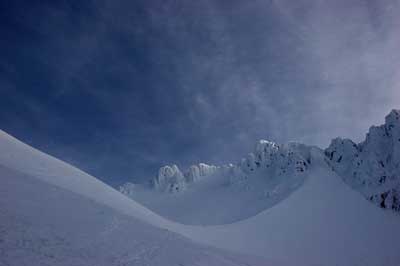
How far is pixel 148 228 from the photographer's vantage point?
22391 mm

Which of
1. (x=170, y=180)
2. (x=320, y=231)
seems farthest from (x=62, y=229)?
(x=170, y=180)

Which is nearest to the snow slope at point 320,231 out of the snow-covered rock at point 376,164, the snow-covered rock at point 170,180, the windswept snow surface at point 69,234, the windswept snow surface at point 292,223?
the windswept snow surface at point 292,223

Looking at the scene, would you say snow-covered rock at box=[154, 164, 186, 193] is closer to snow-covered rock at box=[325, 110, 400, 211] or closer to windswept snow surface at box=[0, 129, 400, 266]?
windswept snow surface at box=[0, 129, 400, 266]

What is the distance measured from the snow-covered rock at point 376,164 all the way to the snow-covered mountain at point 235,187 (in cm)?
1070

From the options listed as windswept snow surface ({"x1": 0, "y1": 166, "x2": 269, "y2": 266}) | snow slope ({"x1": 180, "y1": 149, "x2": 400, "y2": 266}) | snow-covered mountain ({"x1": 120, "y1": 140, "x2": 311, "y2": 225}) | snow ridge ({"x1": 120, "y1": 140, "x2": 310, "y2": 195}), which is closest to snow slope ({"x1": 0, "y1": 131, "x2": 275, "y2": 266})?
windswept snow surface ({"x1": 0, "y1": 166, "x2": 269, "y2": 266})

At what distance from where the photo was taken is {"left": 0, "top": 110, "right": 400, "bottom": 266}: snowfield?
43.9 feet

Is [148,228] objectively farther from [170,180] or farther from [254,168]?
[170,180]

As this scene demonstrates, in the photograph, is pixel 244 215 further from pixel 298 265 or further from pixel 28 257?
pixel 28 257

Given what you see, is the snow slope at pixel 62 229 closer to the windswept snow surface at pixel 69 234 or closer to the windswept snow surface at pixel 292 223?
the windswept snow surface at pixel 69 234

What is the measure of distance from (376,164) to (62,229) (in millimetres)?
69351

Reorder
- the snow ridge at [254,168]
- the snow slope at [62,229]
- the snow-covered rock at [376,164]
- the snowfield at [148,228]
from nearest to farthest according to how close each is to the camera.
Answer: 1. the snow slope at [62,229]
2. the snowfield at [148,228]
3. the snow-covered rock at [376,164]
4. the snow ridge at [254,168]

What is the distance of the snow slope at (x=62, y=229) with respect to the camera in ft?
38.9

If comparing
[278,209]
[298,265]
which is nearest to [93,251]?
[298,265]

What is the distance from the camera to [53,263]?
10977mm
